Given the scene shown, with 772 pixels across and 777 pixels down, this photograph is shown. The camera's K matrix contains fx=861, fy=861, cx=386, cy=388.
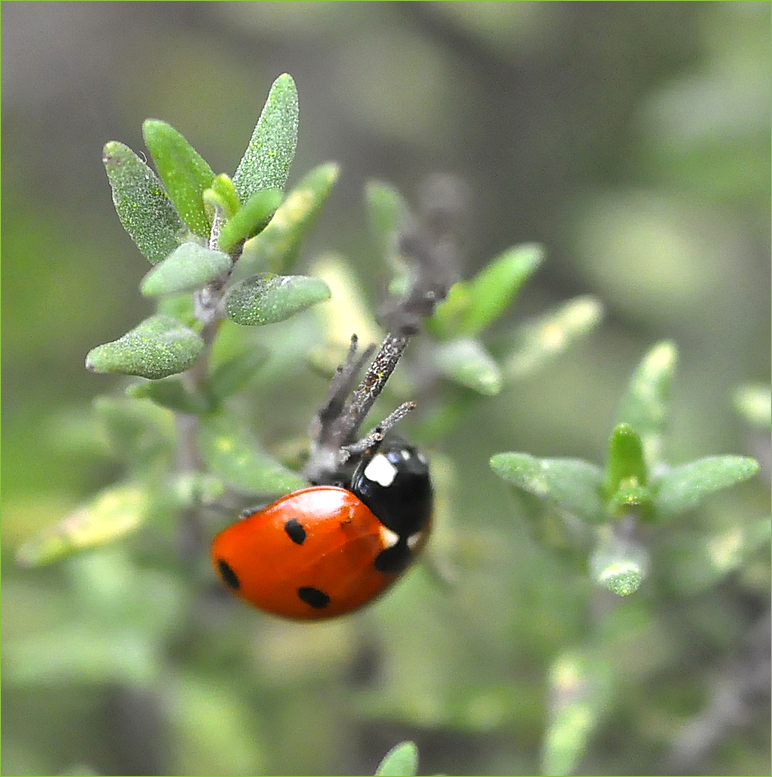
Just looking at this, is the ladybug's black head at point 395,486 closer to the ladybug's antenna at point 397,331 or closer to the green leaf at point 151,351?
the ladybug's antenna at point 397,331

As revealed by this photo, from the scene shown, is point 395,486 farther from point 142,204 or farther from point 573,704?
point 142,204

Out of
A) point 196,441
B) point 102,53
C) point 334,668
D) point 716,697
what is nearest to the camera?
point 196,441

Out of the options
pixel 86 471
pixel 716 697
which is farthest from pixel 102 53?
pixel 716 697

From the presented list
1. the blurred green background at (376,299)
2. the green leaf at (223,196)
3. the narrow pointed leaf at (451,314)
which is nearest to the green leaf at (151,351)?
the green leaf at (223,196)

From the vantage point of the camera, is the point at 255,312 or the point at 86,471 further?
the point at 86,471

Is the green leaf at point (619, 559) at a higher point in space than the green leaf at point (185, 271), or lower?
lower

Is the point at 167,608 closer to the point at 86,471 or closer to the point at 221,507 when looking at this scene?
the point at 221,507

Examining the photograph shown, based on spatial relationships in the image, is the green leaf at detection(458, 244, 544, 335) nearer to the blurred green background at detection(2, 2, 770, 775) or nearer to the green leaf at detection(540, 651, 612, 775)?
the blurred green background at detection(2, 2, 770, 775)
